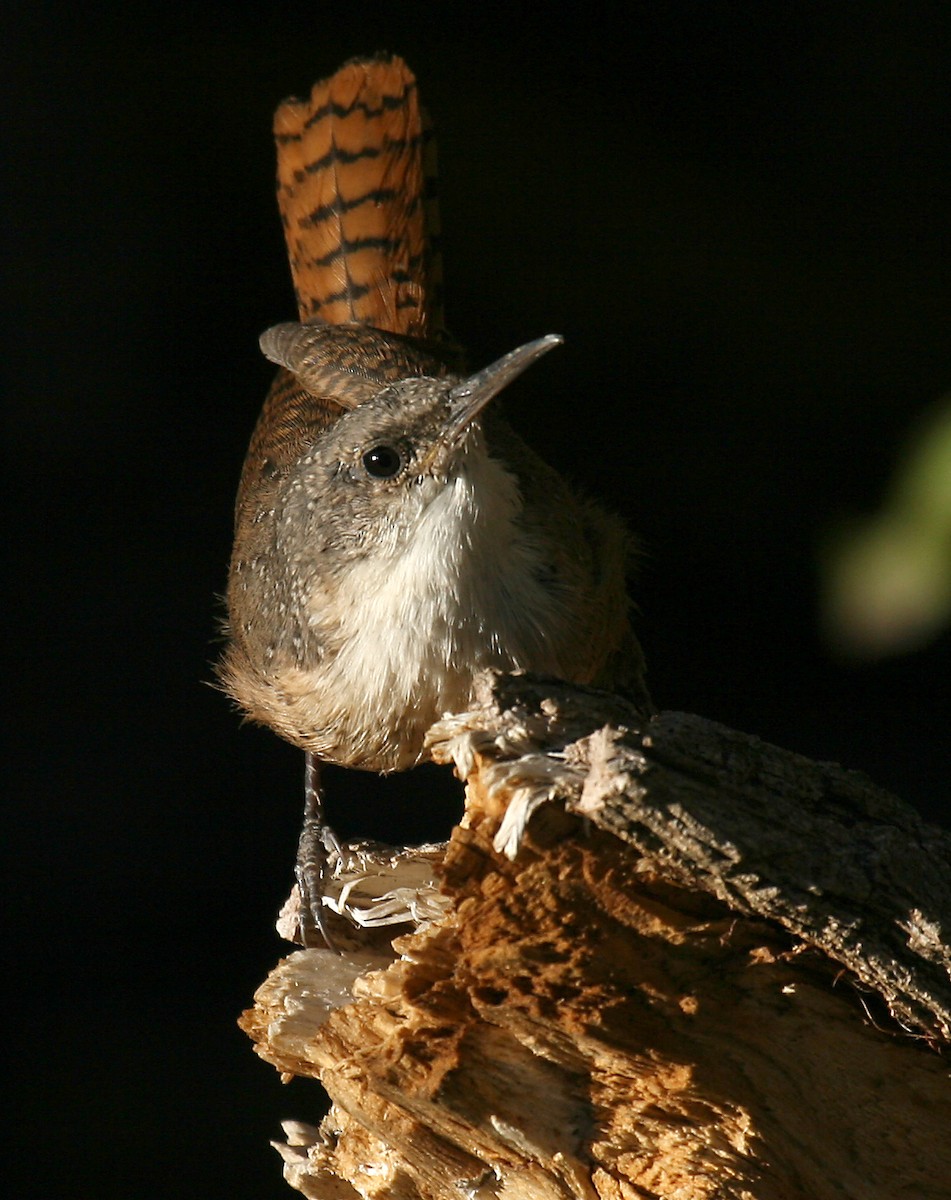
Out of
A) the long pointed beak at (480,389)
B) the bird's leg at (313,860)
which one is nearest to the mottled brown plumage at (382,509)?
the long pointed beak at (480,389)

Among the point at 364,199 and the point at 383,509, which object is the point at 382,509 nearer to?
the point at 383,509

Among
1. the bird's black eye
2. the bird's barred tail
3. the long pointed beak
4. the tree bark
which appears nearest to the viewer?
the tree bark

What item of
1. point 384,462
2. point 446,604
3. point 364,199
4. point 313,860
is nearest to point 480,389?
point 384,462

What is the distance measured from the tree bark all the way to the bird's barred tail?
1903mm

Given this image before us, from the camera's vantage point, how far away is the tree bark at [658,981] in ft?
4.85

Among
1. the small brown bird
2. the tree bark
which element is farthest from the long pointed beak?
the tree bark

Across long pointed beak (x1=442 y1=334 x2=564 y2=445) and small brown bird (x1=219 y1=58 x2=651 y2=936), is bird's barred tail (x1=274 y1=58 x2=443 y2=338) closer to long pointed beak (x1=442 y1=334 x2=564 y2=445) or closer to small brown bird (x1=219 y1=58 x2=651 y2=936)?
small brown bird (x1=219 y1=58 x2=651 y2=936)

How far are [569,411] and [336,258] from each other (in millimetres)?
881

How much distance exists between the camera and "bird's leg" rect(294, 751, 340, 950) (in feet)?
8.00

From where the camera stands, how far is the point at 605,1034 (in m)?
1.60

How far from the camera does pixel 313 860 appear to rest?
3025 millimetres

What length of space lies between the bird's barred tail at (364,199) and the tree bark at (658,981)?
1903mm

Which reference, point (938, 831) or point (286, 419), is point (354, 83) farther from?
point (938, 831)

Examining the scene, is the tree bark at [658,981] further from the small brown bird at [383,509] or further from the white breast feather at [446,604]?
the white breast feather at [446,604]
